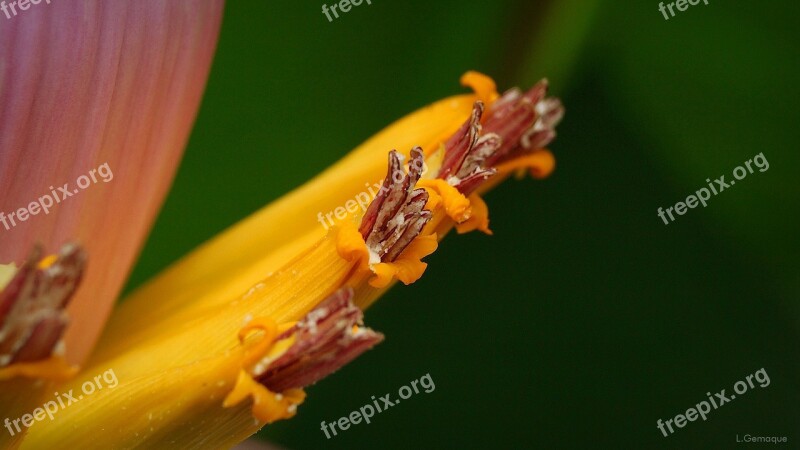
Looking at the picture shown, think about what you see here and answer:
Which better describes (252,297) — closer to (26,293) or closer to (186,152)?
(26,293)

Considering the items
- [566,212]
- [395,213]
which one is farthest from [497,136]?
[566,212]

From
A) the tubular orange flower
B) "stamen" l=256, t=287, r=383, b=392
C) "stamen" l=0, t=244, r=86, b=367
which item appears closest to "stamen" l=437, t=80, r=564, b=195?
the tubular orange flower

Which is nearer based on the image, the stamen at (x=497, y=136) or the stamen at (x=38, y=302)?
the stamen at (x=38, y=302)

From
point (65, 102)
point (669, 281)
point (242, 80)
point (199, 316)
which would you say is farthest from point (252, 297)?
point (669, 281)

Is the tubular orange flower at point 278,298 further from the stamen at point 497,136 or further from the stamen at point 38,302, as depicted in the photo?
the stamen at point 38,302

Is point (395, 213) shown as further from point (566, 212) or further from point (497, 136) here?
point (566, 212)

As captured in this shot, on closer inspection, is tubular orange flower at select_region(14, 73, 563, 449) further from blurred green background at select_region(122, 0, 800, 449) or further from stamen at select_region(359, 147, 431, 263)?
blurred green background at select_region(122, 0, 800, 449)

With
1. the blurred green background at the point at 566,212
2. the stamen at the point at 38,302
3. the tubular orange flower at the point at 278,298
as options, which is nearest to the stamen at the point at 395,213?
the tubular orange flower at the point at 278,298
